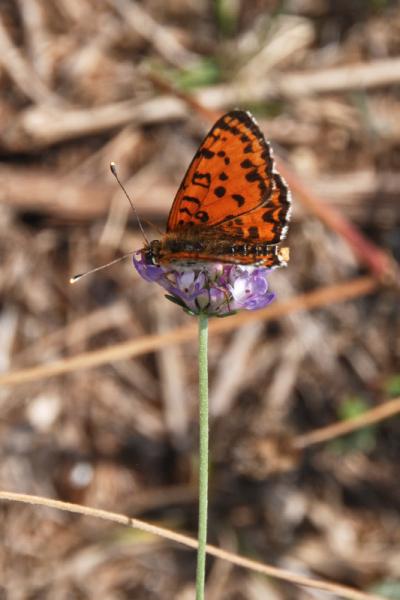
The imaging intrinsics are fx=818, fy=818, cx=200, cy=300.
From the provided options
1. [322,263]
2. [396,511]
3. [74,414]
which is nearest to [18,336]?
[74,414]

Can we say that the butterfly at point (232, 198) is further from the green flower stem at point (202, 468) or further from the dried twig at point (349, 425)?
the dried twig at point (349, 425)

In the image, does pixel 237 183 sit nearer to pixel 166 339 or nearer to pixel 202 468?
pixel 202 468

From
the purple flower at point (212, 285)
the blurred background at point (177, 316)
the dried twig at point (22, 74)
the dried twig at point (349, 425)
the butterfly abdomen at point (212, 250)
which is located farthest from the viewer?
the dried twig at point (22, 74)

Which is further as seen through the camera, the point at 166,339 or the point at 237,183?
the point at 166,339

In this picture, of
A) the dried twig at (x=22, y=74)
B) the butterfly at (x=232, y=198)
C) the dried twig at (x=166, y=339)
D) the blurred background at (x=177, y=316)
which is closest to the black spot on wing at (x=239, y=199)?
the butterfly at (x=232, y=198)

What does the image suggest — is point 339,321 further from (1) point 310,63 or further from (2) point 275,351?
(1) point 310,63

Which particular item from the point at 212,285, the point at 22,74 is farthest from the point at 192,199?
the point at 22,74

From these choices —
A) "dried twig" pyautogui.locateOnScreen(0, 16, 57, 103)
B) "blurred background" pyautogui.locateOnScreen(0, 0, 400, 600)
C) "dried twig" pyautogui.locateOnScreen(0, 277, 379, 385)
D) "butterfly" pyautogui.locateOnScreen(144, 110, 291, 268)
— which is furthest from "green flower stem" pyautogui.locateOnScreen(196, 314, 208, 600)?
"dried twig" pyautogui.locateOnScreen(0, 16, 57, 103)

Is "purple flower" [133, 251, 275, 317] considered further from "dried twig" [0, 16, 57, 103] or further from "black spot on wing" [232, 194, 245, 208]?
"dried twig" [0, 16, 57, 103]
